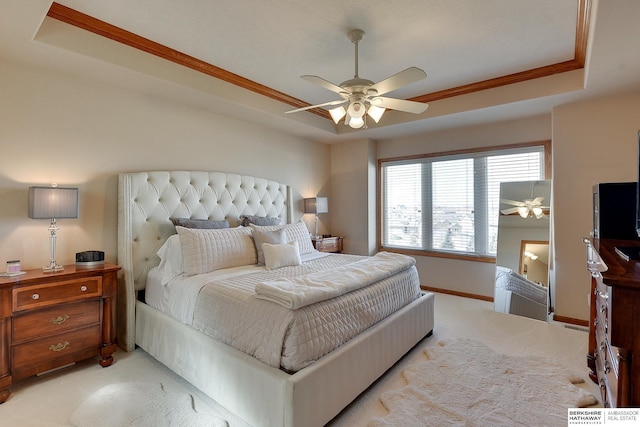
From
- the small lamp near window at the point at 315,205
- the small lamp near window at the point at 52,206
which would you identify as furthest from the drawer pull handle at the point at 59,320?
the small lamp near window at the point at 315,205

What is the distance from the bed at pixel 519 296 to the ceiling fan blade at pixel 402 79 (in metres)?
2.93

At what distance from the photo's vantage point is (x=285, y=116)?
3.95m

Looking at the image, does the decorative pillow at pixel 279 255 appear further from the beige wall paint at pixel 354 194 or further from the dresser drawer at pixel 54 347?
the beige wall paint at pixel 354 194

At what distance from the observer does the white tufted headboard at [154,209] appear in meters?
2.79

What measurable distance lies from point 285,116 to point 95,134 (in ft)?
6.77

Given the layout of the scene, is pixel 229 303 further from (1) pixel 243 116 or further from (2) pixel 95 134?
(1) pixel 243 116

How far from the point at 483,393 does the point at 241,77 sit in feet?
11.8

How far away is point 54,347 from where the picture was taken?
225 centimetres

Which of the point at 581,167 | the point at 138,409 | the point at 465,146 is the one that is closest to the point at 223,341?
the point at 138,409

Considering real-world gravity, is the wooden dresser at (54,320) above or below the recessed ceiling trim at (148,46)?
below

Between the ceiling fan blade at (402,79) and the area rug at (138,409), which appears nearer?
the area rug at (138,409)

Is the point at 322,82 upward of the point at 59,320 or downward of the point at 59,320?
upward

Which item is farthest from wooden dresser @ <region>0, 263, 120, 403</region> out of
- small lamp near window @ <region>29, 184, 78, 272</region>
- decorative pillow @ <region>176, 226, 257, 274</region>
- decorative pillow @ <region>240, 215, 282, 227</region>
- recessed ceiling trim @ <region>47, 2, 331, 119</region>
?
recessed ceiling trim @ <region>47, 2, 331, 119</region>

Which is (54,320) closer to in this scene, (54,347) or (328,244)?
(54,347)
